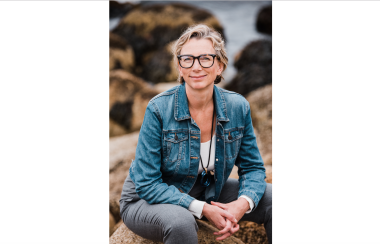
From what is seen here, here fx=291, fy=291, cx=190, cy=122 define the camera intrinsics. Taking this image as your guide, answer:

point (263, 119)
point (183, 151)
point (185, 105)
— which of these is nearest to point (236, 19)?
point (263, 119)

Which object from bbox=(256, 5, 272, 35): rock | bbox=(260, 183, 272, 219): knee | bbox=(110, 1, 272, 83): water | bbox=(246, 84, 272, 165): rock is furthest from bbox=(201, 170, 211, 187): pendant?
bbox=(256, 5, 272, 35): rock

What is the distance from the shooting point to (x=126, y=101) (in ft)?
10.8

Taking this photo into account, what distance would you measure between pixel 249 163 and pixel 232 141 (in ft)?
0.55

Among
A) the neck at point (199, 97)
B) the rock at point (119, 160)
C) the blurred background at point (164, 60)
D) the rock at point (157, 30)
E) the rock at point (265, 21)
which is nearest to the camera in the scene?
the neck at point (199, 97)

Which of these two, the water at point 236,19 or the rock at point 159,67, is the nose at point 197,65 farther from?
the rock at point 159,67

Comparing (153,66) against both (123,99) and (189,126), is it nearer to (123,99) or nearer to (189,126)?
(123,99)

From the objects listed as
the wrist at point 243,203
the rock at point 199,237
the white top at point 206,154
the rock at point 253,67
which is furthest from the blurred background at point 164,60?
the white top at point 206,154

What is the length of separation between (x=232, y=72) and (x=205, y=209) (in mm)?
1796

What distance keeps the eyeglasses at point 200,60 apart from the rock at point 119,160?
141 cm

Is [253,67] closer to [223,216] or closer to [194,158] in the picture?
[194,158]

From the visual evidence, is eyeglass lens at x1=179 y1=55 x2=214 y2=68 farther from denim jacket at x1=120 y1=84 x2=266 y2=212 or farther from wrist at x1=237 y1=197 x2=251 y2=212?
wrist at x1=237 y1=197 x2=251 y2=212

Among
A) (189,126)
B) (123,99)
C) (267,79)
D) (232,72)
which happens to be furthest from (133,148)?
(189,126)

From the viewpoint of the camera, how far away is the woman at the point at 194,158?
1.33 meters

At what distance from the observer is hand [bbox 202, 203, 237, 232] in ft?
4.39
